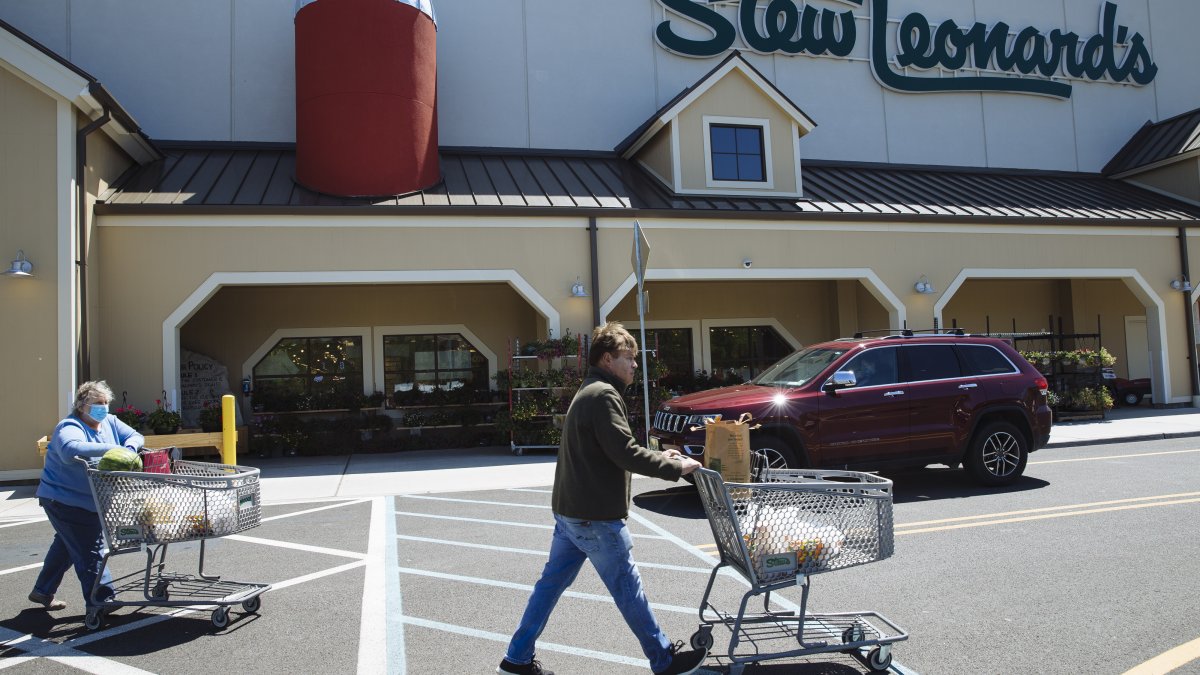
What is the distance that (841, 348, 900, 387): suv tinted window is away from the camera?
8.95 m

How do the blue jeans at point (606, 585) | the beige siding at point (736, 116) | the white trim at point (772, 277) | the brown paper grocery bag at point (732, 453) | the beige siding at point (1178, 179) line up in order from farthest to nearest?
the beige siding at point (1178, 179) < the beige siding at point (736, 116) < the white trim at point (772, 277) < the brown paper grocery bag at point (732, 453) < the blue jeans at point (606, 585)

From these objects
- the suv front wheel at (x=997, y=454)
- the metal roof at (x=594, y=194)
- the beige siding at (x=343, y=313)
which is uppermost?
the metal roof at (x=594, y=194)

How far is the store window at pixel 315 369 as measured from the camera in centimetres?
1528

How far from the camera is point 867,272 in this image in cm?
1525

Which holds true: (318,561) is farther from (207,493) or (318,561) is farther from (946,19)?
(946,19)

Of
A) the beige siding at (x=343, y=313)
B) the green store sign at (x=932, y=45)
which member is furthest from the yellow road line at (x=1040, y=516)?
the green store sign at (x=932, y=45)

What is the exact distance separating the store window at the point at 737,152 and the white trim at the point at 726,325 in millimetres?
3473

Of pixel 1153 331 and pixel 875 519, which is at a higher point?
→ pixel 1153 331

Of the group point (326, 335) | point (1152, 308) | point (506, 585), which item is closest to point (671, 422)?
point (506, 585)

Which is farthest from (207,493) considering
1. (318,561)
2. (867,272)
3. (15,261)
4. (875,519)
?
(867,272)

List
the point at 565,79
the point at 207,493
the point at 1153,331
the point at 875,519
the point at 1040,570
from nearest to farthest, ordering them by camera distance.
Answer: the point at 875,519 < the point at 207,493 < the point at 1040,570 < the point at 1153,331 < the point at 565,79

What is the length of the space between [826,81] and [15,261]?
18.3 m

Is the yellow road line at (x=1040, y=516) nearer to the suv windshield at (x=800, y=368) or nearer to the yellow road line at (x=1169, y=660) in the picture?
the suv windshield at (x=800, y=368)

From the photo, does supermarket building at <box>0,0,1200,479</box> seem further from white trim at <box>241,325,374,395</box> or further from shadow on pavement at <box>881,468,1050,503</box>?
shadow on pavement at <box>881,468,1050,503</box>
